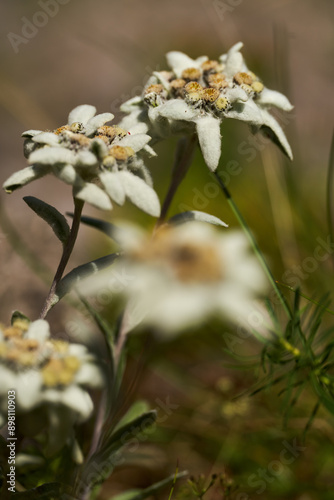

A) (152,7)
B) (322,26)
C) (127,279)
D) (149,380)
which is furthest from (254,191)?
(152,7)

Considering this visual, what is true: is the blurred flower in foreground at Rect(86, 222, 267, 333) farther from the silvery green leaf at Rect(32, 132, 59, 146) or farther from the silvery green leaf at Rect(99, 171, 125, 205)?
the silvery green leaf at Rect(32, 132, 59, 146)

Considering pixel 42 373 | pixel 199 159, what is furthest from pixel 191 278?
pixel 199 159

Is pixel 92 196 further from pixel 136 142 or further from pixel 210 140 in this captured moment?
pixel 210 140

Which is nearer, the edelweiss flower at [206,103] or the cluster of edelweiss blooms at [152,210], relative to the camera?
the cluster of edelweiss blooms at [152,210]

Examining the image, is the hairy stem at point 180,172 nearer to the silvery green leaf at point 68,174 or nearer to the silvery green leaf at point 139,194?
the silvery green leaf at point 139,194

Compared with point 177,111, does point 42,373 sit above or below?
below

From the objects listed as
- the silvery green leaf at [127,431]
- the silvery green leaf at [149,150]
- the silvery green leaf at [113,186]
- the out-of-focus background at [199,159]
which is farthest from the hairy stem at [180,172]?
the out-of-focus background at [199,159]
